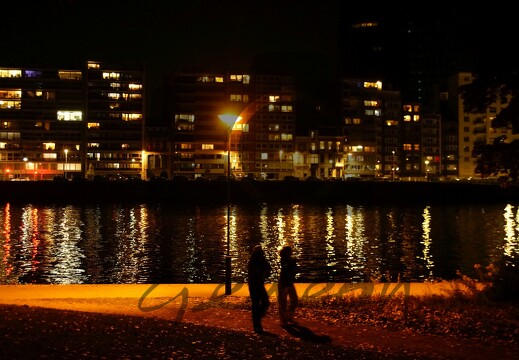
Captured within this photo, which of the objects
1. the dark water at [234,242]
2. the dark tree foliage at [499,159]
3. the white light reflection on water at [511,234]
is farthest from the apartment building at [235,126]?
the dark tree foliage at [499,159]

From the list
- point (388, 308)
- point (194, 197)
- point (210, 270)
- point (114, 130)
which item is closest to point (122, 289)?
point (388, 308)

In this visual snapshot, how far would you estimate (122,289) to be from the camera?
18.7 metres

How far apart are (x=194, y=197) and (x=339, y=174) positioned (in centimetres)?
Result: 5500

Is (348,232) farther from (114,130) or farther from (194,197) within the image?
(114,130)

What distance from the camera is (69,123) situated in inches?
5433

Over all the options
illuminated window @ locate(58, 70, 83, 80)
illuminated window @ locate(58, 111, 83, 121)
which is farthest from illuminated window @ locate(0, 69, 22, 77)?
illuminated window @ locate(58, 111, 83, 121)

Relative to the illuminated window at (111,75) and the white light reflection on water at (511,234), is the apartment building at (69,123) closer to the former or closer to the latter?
the illuminated window at (111,75)

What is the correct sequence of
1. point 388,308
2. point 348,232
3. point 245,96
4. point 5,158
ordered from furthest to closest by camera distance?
point 245,96, point 5,158, point 348,232, point 388,308

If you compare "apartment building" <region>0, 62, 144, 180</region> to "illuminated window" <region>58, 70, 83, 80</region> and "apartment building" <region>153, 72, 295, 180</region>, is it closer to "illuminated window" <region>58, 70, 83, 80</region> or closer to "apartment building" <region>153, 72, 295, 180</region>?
"illuminated window" <region>58, 70, 83, 80</region>

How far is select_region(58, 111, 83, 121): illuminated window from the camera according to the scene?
138 metres

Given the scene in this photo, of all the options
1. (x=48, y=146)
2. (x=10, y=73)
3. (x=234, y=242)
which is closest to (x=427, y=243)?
(x=234, y=242)

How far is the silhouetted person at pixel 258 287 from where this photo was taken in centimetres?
1362

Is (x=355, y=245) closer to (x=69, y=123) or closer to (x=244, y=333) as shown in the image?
(x=244, y=333)

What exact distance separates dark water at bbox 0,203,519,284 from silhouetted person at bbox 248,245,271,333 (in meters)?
16.9
